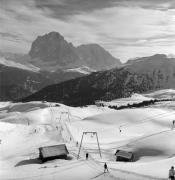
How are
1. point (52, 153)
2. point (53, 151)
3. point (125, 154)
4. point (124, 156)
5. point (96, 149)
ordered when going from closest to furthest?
1. point (52, 153)
2. point (53, 151)
3. point (124, 156)
4. point (125, 154)
5. point (96, 149)

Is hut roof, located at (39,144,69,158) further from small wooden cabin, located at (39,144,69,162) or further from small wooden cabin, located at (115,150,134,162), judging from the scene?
small wooden cabin, located at (115,150,134,162)

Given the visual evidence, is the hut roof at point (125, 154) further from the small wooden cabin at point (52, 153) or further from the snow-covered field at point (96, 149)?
the small wooden cabin at point (52, 153)

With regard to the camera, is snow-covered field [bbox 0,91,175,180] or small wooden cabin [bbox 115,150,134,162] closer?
snow-covered field [bbox 0,91,175,180]

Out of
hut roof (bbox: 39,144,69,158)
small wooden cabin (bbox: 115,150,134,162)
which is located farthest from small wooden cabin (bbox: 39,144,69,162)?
small wooden cabin (bbox: 115,150,134,162)

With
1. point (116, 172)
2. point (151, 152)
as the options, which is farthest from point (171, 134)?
point (116, 172)

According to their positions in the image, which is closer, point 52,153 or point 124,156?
point 52,153

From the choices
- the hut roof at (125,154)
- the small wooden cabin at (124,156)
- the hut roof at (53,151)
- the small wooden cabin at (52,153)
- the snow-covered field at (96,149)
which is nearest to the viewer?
the snow-covered field at (96,149)

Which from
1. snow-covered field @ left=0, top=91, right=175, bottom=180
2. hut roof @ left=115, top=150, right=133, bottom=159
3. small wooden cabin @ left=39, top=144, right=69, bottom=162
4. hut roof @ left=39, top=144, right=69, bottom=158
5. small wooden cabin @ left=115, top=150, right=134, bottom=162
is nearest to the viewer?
snow-covered field @ left=0, top=91, right=175, bottom=180

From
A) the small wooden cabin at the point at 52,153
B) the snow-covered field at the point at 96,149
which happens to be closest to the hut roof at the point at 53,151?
the small wooden cabin at the point at 52,153

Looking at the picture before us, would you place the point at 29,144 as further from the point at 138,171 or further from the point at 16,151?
the point at 138,171

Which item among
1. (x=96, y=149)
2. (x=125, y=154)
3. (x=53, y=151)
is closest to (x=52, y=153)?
(x=53, y=151)

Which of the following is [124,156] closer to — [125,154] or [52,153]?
[125,154]

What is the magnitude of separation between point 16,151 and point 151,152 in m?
39.1

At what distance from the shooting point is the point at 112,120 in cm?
15262
